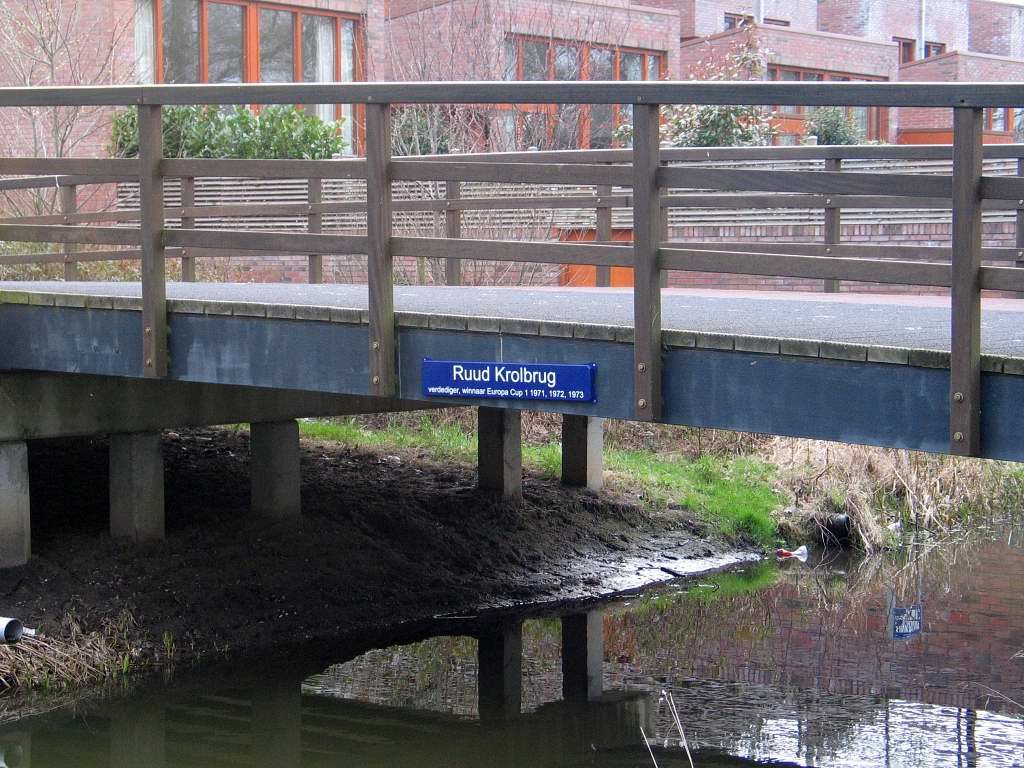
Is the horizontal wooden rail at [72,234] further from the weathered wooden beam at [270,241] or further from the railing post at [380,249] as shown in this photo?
the railing post at [380,249]

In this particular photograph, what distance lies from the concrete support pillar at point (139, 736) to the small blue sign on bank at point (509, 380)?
257 centimetres

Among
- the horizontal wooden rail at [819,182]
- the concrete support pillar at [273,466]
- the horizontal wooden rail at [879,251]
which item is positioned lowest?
the concrete support pillar at [273,466]

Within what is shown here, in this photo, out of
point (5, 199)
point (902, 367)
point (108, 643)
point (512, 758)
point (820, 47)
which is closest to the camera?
point (902, 367)

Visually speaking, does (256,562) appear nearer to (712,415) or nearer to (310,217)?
(310,217)

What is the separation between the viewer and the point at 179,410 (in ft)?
32.8

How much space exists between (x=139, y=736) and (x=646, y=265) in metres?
4.03

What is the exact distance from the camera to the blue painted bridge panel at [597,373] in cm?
545

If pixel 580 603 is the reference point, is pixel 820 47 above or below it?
above

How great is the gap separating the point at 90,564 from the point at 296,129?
12068 millimetres

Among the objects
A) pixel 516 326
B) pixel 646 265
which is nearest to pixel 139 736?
pixel 516 326

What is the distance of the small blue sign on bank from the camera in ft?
21.1

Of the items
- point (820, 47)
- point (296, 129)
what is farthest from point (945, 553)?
point (820, 47)

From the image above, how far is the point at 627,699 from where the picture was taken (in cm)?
873

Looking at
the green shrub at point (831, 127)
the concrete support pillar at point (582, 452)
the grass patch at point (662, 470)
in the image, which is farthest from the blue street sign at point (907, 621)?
the green shrub at point (831, 127)
